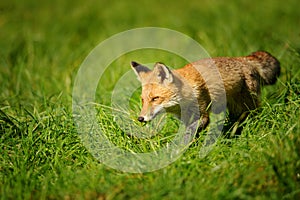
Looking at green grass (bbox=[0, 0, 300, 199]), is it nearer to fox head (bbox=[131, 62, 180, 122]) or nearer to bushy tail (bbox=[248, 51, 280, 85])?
bushy tail (bbox=[248, 51, 280, 85])

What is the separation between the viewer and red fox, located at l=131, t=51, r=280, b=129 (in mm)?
4816

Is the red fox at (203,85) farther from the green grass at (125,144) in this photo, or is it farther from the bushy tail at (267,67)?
the green grass at (125,144)

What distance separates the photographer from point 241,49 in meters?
7.18

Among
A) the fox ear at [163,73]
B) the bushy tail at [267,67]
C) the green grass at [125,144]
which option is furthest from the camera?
the bushy tail at [267,67]

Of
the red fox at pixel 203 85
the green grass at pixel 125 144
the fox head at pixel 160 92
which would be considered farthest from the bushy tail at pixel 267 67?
the fox head at pixel 160 92

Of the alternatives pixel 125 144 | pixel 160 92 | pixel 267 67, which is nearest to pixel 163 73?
pixel 160 92

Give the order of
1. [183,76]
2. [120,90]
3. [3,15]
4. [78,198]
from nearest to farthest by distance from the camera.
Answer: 1. [78,198]
2. [183,76]
3. [120,90]
4. [3,15]

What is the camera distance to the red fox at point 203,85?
4.82 m

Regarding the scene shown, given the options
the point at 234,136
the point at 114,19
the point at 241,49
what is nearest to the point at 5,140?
the point at 234,136

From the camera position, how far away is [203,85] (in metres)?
5.05

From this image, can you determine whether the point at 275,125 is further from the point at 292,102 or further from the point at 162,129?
the point at 162,129

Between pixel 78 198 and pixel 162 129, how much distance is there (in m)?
1.57

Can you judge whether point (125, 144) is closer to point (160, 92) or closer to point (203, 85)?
point (160, 92)

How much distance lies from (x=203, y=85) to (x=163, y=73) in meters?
0.53
